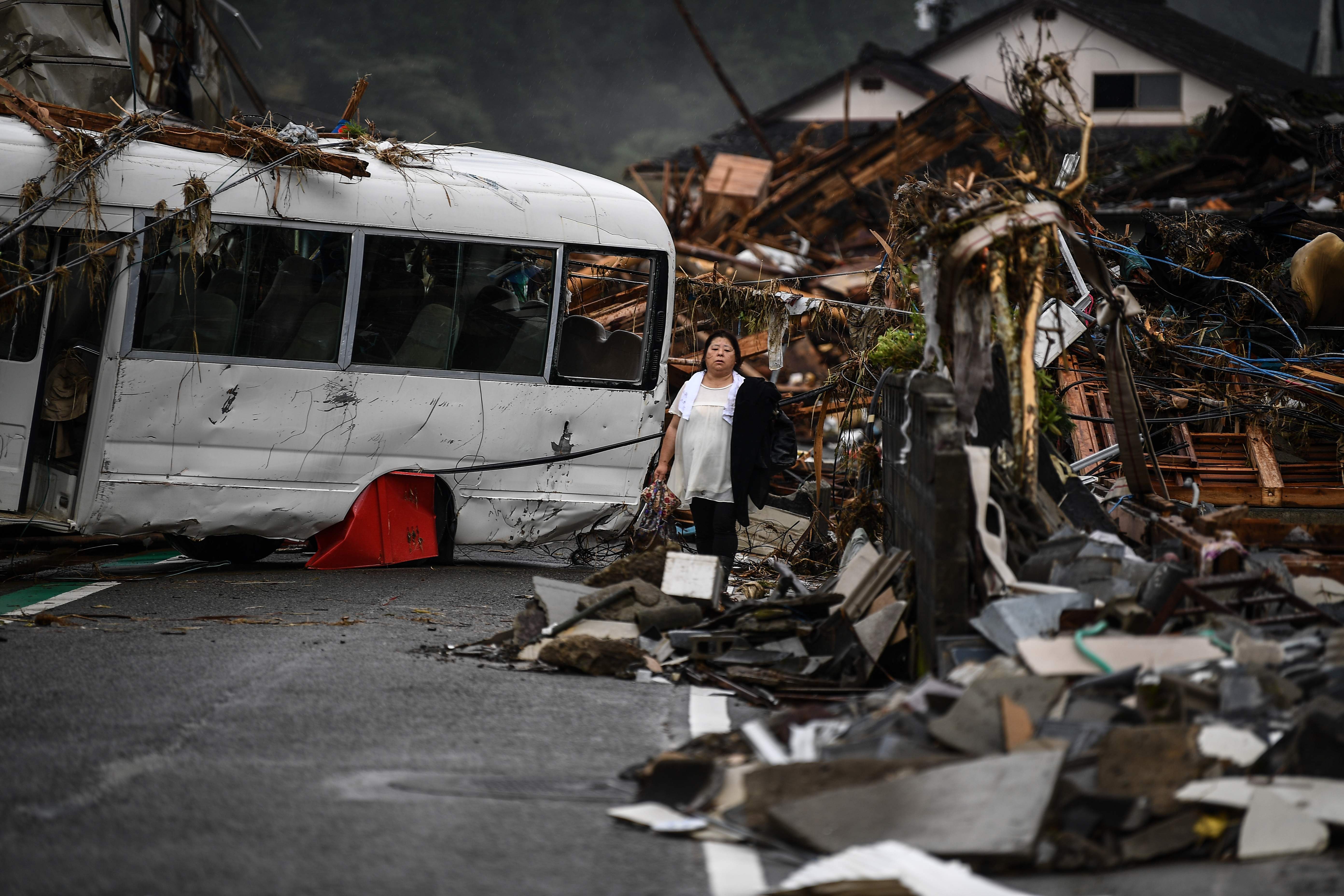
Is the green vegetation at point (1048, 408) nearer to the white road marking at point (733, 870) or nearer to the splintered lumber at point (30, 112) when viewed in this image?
the white road marking at point (733, 870)

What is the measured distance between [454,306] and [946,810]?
672 centimetres

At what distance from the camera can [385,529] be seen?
959 cm

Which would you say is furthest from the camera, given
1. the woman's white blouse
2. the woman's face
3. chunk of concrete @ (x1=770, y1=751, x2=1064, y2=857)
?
the woman's face

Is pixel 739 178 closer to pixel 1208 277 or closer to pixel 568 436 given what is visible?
pixel 1208 277

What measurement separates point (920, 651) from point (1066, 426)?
4.13m

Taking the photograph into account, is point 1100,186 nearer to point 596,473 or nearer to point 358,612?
point 596,473

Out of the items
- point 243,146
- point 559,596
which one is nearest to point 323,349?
point 243,146

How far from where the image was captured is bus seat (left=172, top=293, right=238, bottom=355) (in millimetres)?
9016

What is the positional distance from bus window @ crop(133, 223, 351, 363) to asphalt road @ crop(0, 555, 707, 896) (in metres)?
2.43

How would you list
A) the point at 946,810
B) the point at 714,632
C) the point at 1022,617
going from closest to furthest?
the point at 946,810 < the point at 1022,617 < the point at 714,632

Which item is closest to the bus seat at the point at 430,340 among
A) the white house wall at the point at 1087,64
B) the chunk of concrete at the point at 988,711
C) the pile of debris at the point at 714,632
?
the pile of debris at the point at 714,632

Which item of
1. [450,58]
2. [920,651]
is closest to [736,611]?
[920,651]

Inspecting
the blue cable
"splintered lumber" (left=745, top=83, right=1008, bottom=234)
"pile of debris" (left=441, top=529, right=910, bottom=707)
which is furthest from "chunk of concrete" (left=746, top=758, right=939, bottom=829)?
"splintered lumber" (left=745, top=83, right=1008, bottom=234)

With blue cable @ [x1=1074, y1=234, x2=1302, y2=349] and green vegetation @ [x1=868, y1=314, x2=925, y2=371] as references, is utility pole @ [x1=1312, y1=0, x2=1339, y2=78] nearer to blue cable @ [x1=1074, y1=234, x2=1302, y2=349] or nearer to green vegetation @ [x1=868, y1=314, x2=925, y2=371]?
blue cable @ [x1=1074, y1=234, x2=1302, y2=349]
